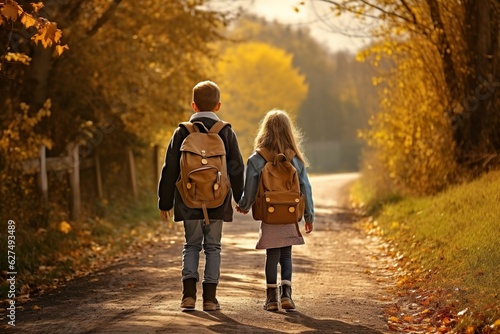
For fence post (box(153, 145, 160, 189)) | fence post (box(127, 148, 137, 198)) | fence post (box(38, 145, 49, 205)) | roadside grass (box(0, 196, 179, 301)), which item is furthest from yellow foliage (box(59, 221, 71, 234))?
fence post (box(153, 145, 160, 189))

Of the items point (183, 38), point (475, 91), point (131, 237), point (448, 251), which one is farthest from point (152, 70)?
point (448, 251)

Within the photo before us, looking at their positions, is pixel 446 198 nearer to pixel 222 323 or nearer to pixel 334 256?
pixel 334 256

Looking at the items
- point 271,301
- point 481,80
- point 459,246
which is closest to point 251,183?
point 271,301

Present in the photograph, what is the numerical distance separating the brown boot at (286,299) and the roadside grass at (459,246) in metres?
1.44

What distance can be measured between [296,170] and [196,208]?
1030mm

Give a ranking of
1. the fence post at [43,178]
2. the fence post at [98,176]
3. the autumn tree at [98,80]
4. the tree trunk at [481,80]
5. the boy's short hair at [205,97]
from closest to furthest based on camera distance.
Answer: the boy's short hair at [205,97]
the autumn tree at [98,80]
the fence post at [43,178]
the tree trunk at [481,80]
the fence post at [98,176]

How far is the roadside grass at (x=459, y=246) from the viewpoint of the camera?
7.83 metres


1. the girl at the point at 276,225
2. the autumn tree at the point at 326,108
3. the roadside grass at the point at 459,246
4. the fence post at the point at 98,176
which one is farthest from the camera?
the autumn tree at the point at 326,108

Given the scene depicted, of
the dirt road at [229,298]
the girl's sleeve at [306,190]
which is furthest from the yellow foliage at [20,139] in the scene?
the girl's sleeve at [306,190]

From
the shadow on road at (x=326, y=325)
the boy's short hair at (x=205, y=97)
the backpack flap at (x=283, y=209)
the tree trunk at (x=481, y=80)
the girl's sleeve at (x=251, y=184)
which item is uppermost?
the tree trunk at (x=481, y=80)

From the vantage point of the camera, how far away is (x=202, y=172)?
25.7ft

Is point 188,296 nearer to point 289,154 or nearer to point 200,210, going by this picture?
point 200,210

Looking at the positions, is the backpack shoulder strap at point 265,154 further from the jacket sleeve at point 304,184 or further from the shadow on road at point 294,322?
the shadow on road at point 294,322

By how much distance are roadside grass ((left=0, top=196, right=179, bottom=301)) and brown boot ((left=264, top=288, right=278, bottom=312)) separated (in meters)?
2.91
